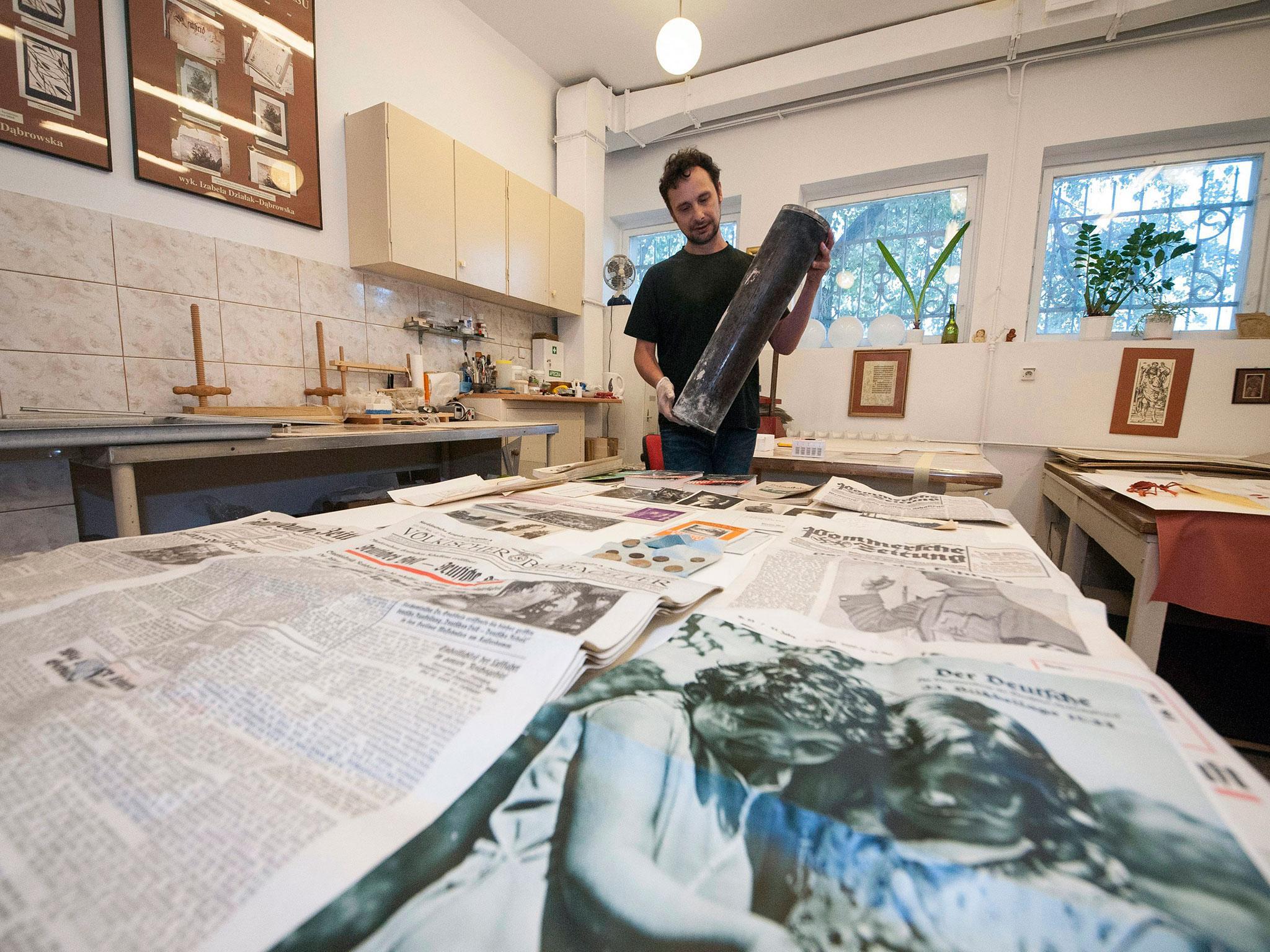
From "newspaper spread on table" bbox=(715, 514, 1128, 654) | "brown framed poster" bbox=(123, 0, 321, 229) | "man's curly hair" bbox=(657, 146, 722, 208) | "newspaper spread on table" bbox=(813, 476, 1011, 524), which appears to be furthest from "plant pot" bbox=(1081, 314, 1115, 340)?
"brown framed poster" bbox=(123, 0, 321, 229)

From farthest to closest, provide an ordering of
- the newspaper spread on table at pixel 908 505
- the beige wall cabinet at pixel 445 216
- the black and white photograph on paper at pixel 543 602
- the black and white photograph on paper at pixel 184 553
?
the beige wall cabinet at pixel 445 216
the newspaper spread on table at pixel 908 505
the black and white photograph on paper at pixel 184 553
the black and white photograph on paper at pixel 543 602

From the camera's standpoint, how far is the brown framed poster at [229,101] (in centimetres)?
187

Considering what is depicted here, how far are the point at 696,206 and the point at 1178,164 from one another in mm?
3216

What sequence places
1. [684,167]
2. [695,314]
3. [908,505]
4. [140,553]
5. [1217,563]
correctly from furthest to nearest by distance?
[695,314] < [684,167] < [1217,563] < [908,505] < [140,553]

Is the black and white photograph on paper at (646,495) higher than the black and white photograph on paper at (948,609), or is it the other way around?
the black and white photograph on paper at (646,495)

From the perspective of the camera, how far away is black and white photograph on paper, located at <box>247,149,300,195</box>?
217cm

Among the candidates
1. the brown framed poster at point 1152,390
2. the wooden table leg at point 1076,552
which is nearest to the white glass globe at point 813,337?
the brown framed poster at point 1152,390

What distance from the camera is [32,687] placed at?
35 cm

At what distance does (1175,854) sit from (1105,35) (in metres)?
4.16

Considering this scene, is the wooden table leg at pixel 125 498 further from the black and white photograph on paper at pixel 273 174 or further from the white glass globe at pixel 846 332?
the white glass globe at pixel 846 332

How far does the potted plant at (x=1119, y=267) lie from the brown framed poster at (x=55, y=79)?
14.4ft

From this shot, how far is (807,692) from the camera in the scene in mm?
373

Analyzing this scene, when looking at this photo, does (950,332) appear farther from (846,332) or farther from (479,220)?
(479,220)

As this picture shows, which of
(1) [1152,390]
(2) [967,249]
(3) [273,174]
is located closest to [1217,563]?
(1) [1152,390]
